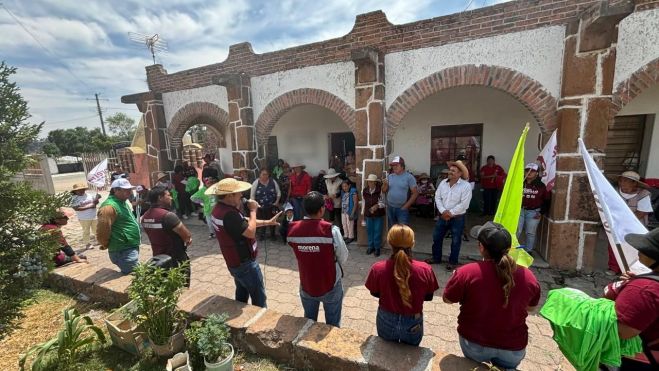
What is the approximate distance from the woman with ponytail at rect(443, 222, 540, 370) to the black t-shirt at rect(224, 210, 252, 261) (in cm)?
191

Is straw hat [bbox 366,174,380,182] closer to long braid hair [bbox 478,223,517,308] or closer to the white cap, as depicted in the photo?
long braid hair [bbox 478,223,517,308]

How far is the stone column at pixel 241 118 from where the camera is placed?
250 inches

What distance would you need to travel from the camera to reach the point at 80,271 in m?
3.95

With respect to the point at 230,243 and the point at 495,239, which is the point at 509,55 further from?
the point at 230,243

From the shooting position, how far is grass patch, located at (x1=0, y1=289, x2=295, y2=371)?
248 centimetres

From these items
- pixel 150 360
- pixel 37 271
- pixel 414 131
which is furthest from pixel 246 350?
pixel 414 131

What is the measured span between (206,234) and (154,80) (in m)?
4.40

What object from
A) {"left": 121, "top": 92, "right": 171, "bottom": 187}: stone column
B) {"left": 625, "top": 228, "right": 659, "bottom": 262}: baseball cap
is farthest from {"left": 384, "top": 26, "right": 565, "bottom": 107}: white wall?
{"left": 121, "top": 92, "right": 171, "bottom": 187}: stone column

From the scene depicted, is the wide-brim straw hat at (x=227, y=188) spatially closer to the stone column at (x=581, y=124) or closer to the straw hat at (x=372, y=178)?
the straw hat at (x=372, y=178)

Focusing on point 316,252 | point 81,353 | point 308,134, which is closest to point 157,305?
point 81,353

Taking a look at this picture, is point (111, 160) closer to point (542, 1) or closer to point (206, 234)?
point (206, 234)

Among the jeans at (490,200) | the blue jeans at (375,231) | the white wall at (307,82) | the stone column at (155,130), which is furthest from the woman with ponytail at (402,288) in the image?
the stone column at (155,130)

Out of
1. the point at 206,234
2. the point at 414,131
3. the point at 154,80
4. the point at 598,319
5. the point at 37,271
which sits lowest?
the point at 206,234

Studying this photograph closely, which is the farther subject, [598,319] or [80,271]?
[80,271]
